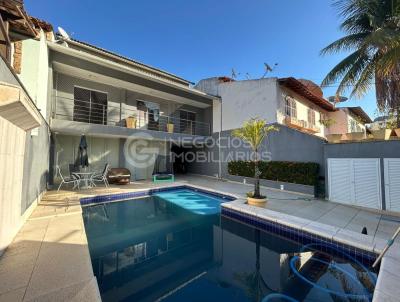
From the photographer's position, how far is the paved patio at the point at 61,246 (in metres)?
2.44

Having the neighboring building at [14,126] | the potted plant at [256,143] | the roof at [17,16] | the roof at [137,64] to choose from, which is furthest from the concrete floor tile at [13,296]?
the roof at [137,64]

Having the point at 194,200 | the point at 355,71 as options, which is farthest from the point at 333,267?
the point at 355,71

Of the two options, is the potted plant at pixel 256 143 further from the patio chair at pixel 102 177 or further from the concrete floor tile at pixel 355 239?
the patio chair at pixel 102 177

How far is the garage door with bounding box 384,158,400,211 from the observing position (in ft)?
20.1

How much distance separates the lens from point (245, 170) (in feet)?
39.2

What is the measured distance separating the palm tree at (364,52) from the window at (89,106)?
10931 mm

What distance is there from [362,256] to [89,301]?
15.7ft

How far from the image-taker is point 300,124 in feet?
43.9

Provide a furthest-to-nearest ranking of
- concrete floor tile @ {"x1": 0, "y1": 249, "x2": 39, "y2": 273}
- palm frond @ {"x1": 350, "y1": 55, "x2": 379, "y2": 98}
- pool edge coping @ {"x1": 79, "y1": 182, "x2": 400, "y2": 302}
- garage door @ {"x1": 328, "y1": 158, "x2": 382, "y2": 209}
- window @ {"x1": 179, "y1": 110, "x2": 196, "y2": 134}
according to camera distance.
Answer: window @ {"x1": 179, "y1": 110, "x2": 196, "y2": 134}, palm frond @ {"x1": 350, "y1": 55, "x2": 379, "y2": 98}, garage door @ {"x1": 328, "y1": 158, "x2": 382, "y2": 209}, concrete floor tile @ {"x1": 0, "y1": 249, "x2": 39, "y2": 273}, pool edge coping @ {"x1": 79, "y1": 182, "x2": 400, "y2": 302}

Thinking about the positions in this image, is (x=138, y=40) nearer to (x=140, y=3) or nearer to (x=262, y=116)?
(x=140, y=3)

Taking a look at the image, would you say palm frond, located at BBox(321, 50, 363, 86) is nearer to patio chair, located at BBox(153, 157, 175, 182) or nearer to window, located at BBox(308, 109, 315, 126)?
window, located at BBox(308, 109, 315, 126)

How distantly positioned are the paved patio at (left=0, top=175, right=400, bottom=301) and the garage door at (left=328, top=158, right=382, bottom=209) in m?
0.37

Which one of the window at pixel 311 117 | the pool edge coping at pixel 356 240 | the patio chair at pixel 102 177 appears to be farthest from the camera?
the window at pixel 311 117

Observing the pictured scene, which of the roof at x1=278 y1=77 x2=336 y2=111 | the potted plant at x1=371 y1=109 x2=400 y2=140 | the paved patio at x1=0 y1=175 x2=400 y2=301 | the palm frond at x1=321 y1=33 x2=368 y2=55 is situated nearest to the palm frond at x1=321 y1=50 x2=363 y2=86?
the palm frond at x1=321 y1=33 x2=368 y2=55
